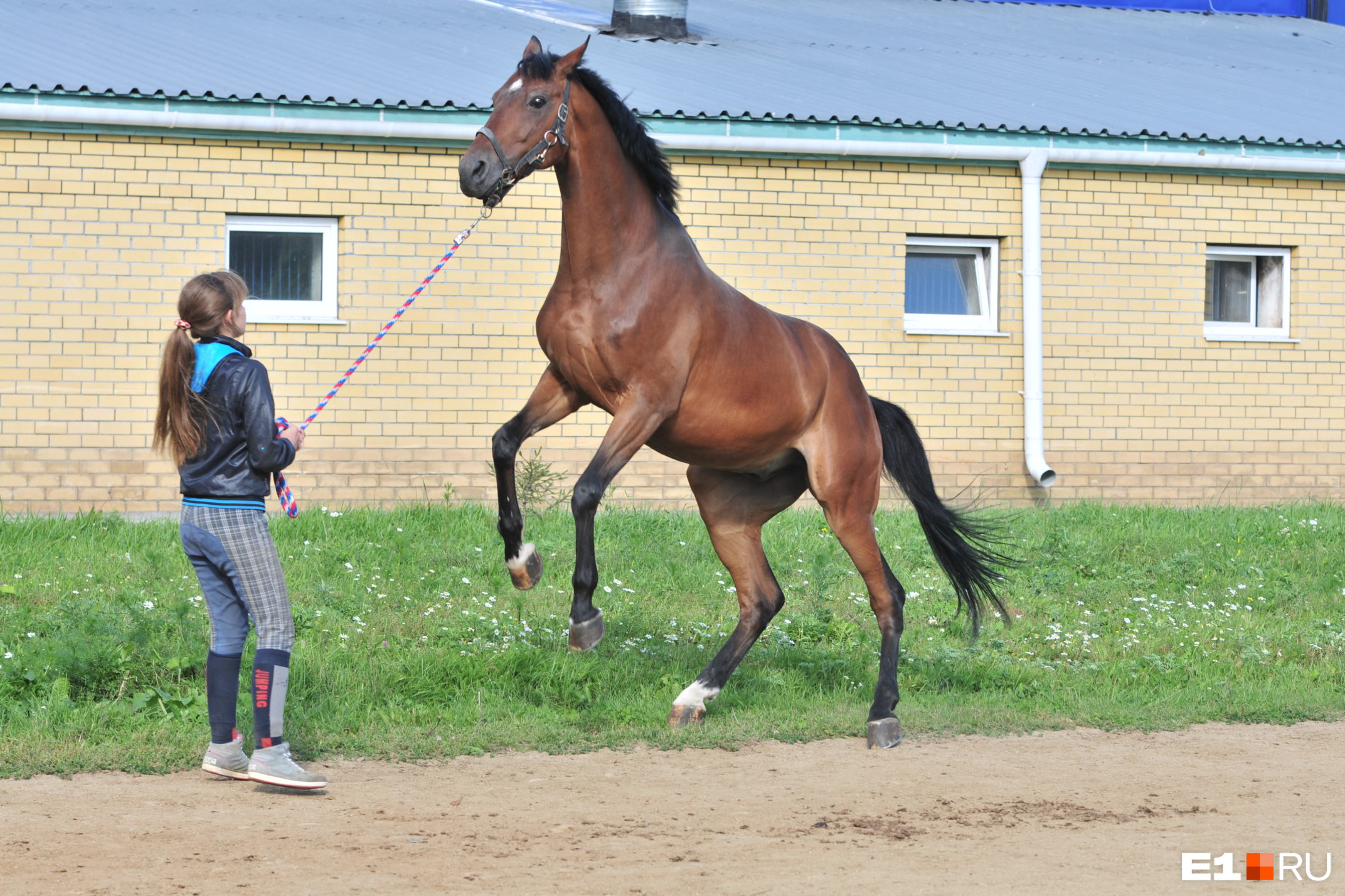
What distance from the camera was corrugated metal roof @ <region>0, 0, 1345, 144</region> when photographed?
10961 mm

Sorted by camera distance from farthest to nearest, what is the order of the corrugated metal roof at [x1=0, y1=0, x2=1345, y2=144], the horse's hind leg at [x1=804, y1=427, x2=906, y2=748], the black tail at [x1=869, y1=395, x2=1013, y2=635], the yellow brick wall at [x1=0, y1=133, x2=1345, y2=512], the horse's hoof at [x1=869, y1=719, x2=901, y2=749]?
the corrugated metal roof at [x1=0, y1=0, x2=1345, y2=144] < the yellow brick wall at [x1=0, y1=133, x2=1345, y2=512] < the black tail at [x1=869, y1=395, x2=1013, y2=635] < the horse's hind leg at [x1=804, y1=427, x2=906, y2=748] < the horse's hoof at [x1=869, y1=719, x2=901, y2=749]

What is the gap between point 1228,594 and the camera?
9.10 metres

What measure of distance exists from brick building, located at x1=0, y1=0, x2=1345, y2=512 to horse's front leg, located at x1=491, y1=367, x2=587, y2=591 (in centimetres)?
553

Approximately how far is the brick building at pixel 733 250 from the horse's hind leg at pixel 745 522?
4.64 metres

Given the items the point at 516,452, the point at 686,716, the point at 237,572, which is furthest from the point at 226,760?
the point at 686,716

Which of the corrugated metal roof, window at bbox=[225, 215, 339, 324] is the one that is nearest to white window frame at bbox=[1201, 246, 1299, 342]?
the corrugated metal roof

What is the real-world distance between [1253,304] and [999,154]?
10.2 feet

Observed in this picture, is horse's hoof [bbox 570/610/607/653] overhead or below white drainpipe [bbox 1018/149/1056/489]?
below

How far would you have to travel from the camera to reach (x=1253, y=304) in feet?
41.5

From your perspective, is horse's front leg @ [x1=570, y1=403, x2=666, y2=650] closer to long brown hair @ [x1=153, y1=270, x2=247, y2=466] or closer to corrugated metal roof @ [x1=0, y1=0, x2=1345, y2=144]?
long brown hair @ [x1=153, y1=270, x2=247, y2=466]

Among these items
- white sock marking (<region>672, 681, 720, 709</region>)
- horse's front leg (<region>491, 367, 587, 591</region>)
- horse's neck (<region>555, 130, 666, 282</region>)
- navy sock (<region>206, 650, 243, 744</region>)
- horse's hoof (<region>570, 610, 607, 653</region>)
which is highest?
horse's neck (<region>555, 130, 666, 282</region>)

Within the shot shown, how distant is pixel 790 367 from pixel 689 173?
18.3 ft

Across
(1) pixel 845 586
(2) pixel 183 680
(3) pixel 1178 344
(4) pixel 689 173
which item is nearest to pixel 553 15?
(4) pixel 689 173

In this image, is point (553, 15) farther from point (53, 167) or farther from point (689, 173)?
point (53, 167)
